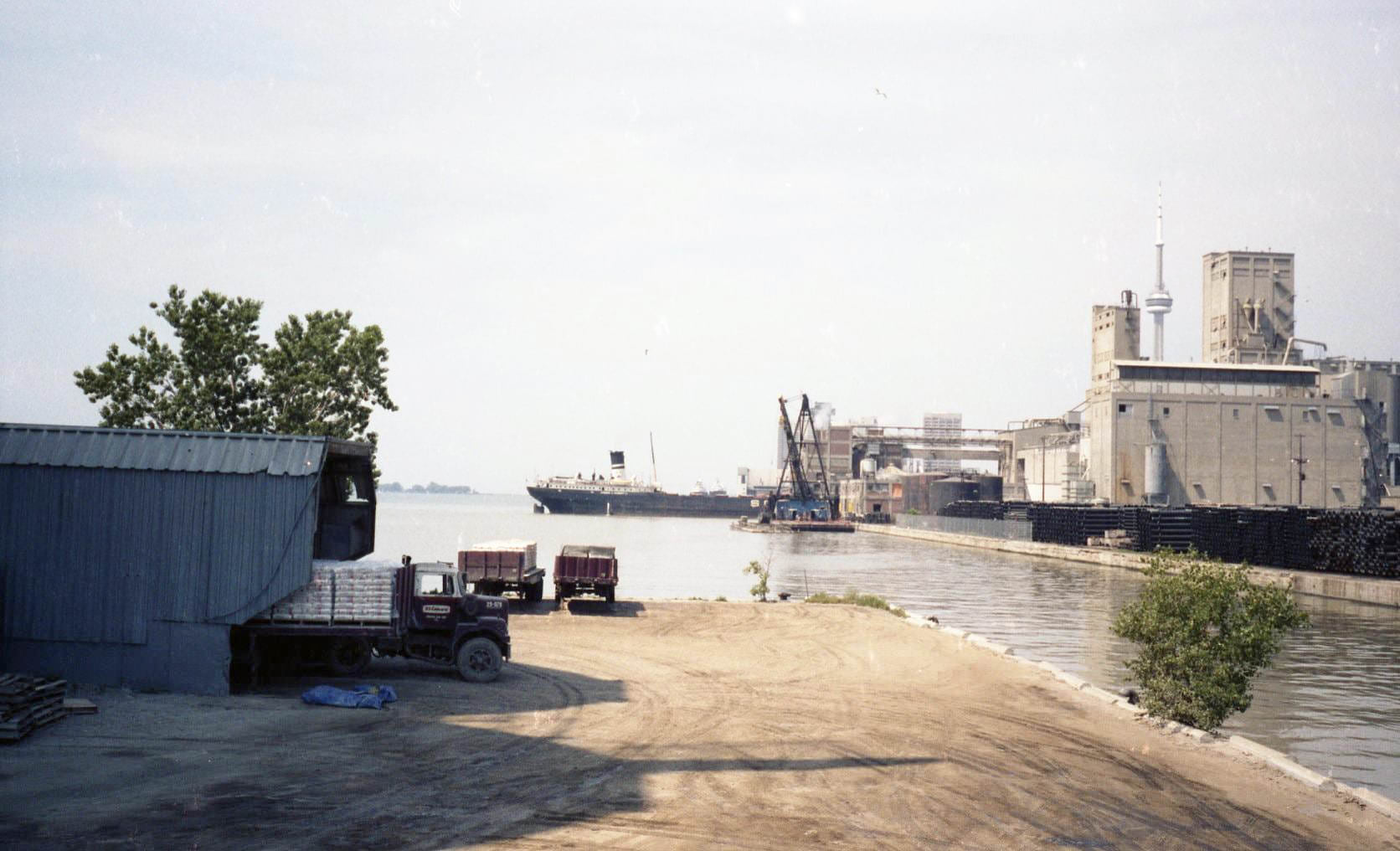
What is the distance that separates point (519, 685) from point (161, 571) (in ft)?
22.9

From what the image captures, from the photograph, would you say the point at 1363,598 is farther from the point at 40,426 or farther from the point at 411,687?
the point at 40,426

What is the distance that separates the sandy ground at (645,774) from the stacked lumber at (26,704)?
0.87ft

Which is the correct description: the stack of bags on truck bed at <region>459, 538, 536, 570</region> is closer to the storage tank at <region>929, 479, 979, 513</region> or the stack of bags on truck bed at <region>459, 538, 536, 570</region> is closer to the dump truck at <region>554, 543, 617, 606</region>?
the dump truck at <region>554, 543, 617, 606</region>

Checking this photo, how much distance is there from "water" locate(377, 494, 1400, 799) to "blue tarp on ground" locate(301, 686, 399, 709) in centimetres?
1689

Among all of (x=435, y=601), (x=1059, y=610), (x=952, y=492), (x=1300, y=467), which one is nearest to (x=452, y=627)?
(x=435, y=601)

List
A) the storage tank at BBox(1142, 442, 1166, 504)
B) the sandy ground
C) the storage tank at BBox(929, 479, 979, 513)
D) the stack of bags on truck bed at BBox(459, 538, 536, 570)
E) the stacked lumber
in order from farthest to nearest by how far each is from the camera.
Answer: the storage tank at BBox(929, 479, 979, 513)
the storage tank at BBox(1142, 442, 1166, 504)
the stack of bags on truck bed at BBox(459, 538, 536, 570)
the stacked lumber
the sandy ground

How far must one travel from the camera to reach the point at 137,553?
1939 centimetres

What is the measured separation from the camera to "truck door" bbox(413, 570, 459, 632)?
70.0 ft

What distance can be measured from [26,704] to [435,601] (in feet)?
23.9

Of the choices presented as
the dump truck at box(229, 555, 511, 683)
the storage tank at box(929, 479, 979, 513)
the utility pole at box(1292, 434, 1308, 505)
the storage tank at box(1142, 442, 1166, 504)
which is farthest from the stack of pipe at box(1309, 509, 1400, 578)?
the storage tank at box(929, 479, 979, 513)

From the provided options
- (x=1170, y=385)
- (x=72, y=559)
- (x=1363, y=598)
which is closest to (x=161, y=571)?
(x=72, y=559)

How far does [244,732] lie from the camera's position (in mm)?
16578

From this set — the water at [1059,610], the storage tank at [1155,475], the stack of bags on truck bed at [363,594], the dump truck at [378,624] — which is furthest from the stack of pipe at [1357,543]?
the storage tank at [1155,475]

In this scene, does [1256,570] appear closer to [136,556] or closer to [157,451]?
[157,451]
